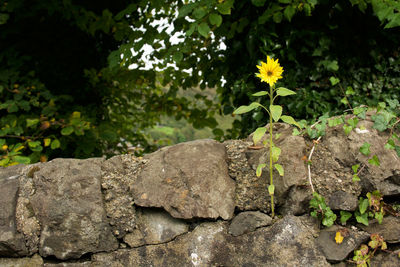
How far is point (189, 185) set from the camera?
5.52ft

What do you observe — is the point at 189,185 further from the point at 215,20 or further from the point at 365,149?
the point at 215,20

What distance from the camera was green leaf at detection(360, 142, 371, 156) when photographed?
1.63m

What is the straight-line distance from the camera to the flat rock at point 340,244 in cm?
150

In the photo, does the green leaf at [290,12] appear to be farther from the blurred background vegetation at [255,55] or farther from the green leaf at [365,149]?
the green leaf at [365,149]

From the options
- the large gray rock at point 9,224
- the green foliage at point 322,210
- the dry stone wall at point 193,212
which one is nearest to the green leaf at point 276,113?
the dry stone wall at point 193,212

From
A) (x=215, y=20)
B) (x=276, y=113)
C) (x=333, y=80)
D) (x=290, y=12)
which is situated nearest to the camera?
(x=276, y=113)

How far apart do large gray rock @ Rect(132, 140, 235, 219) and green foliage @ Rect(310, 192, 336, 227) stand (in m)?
0.40

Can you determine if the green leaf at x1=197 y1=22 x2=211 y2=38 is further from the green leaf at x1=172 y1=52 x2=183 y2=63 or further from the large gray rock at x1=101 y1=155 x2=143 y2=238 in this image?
the large gray rock at x1=101 y1=155 x2=143 y2=238

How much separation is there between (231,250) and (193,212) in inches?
10.2

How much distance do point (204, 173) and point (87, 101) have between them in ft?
11.1

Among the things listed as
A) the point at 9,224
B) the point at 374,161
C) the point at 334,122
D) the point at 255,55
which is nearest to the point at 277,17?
the point at 255,55

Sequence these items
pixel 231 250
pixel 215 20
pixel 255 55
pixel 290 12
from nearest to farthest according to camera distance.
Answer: pixel 231 250
pixel 215 20
pixel 290 12
pixel 255 55

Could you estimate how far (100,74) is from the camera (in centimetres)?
450

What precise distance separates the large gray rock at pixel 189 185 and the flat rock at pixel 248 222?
0.05m
